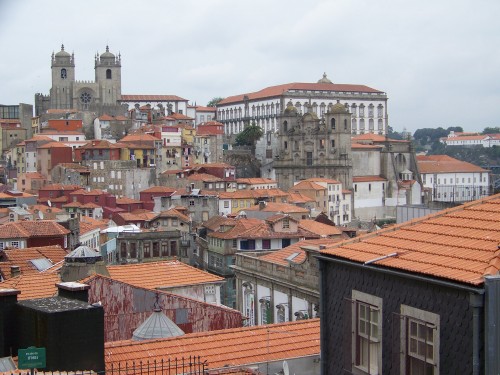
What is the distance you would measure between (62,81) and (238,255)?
3693 inches

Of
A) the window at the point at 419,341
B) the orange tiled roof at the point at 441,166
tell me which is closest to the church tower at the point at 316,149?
the orange tiled roof at the point at 441,166

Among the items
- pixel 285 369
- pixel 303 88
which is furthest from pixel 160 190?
pixel 285 369

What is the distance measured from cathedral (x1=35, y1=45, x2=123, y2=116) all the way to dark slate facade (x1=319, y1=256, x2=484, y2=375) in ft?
349

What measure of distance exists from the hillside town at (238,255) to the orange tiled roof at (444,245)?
0.03m

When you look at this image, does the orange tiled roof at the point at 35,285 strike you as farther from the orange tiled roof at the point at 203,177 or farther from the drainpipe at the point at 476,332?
the orange tiled roof at the point at 203,177

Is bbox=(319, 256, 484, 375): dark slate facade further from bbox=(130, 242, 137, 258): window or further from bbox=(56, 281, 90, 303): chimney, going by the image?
bbox=(130, 242, 137, 258): window

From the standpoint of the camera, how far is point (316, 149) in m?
93.5

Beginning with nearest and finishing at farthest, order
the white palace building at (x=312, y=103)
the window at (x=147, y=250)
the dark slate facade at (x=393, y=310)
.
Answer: the dark slate facade at (x=393, y=310)
the window at (x=147, y=250)
the white palace building at (x=312, y=103)

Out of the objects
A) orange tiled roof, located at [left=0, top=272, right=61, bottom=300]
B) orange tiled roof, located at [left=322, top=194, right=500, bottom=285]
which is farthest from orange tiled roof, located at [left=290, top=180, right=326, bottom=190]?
orange tiled roof, located at [left=322, top=194, right=500, bottom=285]

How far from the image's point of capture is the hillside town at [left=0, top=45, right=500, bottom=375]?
8.13m

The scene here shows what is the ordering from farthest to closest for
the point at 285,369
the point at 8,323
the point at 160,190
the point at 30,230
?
the point at 160,190, the point at 30,230, the point at 285,369, the point at 8,323

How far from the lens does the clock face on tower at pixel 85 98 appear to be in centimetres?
11462

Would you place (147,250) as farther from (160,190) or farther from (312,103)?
(312,103)

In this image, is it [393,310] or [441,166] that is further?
[441,166]
